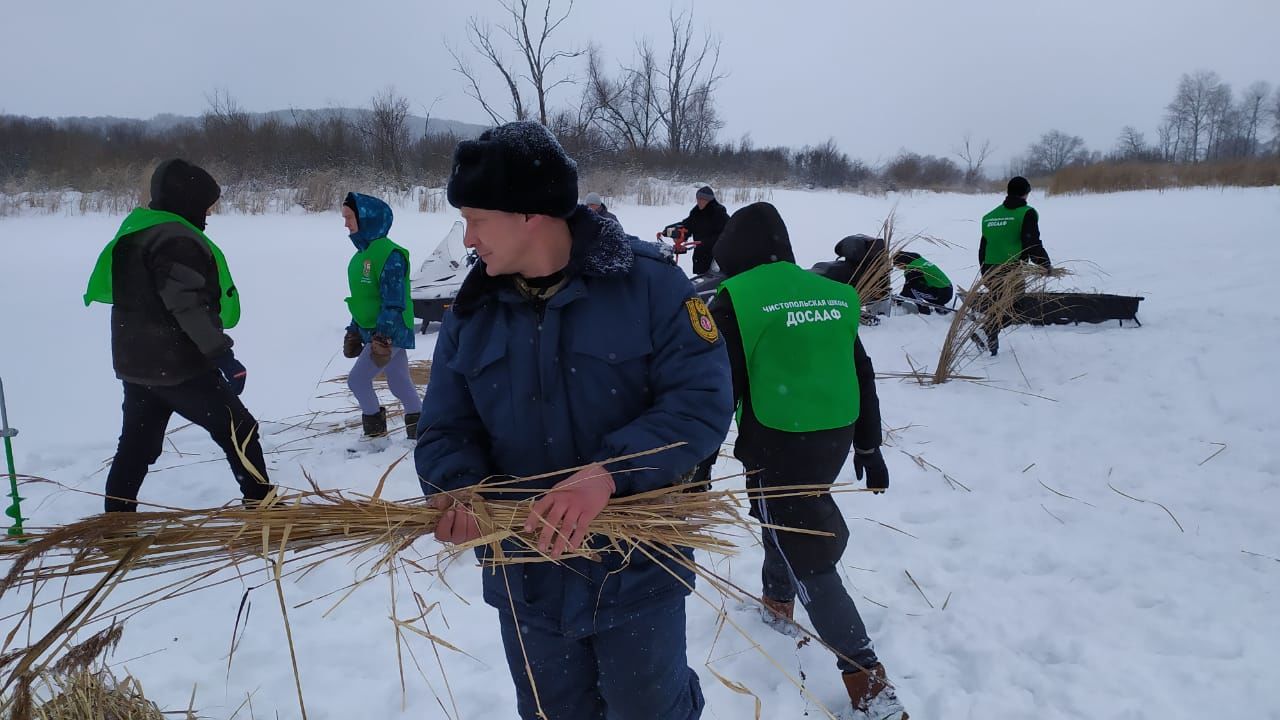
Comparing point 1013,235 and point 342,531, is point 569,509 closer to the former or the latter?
point 342,531

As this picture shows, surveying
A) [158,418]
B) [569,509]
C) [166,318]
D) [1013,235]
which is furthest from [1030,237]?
[158,418]

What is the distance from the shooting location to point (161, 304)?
3039 mm

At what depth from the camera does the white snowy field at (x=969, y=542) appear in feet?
7.80

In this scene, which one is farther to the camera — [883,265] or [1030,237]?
[1030,237]

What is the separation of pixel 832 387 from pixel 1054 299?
17.6 ft

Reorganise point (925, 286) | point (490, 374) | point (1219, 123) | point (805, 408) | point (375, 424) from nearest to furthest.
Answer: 1. point (490, 374)
2. point (805, 408)
3. point (375, 424)
4. point (925, 286)
5. point (1219, 123)

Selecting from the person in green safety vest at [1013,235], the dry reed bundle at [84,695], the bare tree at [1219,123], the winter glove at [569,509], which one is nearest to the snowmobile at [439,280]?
the person in green safety vest at [1013,235]

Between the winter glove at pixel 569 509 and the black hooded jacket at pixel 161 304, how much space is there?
2503 millimetres

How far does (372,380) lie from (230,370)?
113 cm

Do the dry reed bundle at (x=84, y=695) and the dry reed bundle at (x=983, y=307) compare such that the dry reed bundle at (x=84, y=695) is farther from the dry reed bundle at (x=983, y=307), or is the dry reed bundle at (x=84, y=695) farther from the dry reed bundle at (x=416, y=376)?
the dry reed bundle at (x=983, y=307)

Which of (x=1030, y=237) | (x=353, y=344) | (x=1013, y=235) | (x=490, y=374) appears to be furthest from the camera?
(x=1013, y=235)

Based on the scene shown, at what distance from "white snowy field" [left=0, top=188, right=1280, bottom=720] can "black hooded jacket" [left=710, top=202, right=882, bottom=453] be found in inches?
30.5

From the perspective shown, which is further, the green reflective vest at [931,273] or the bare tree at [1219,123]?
the bare tree at [1219,123]

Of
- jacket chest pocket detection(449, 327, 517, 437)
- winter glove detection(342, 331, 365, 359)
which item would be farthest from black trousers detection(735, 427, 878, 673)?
winter glove detection(342, 331, 365, 359)
